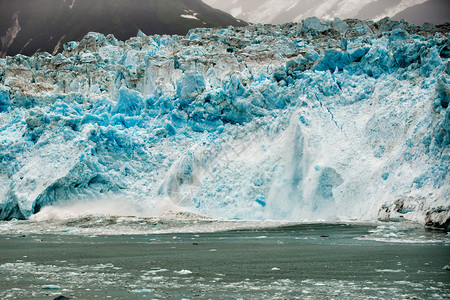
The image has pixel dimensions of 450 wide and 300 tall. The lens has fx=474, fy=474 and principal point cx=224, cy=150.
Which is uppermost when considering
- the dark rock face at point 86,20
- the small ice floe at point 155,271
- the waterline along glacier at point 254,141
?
the dark rock face at point 86,20

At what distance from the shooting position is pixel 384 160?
58.4ft

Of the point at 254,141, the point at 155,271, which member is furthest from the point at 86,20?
the point at 155,271

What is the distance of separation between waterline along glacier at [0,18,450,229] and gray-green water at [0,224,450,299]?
3.99 metres

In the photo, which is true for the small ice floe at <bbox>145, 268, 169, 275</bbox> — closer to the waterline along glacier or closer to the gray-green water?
the gray-green water

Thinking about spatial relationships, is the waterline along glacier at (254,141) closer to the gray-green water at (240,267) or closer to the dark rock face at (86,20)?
A: the gray-green water at (240,267)

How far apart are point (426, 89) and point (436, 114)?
2660mm

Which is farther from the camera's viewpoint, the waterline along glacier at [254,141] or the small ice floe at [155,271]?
the waterline along glacier at [254,141]

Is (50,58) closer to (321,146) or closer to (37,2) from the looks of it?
(321,146)

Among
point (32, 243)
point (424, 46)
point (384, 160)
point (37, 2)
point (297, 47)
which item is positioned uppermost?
point (37, 2)

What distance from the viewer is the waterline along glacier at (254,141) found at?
17156 mm

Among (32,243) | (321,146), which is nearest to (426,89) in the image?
(321,146)

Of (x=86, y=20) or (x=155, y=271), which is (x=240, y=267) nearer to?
(x=155, y=271)

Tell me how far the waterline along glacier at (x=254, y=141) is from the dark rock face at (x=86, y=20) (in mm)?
48062

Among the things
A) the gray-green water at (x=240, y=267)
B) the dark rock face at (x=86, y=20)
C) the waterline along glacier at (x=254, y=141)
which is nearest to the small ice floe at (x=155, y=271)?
the gray-green water at (x=240, y=267)
